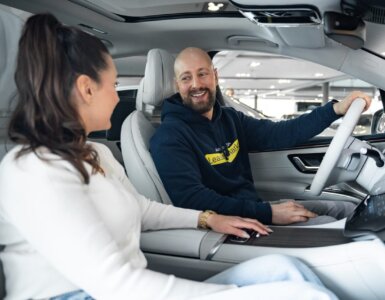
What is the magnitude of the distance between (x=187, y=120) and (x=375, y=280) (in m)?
1.09

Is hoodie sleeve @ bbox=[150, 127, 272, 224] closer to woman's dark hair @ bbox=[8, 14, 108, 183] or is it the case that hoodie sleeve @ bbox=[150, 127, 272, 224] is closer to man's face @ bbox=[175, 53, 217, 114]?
man's face @ bbox=[175, 53, 217, 114]

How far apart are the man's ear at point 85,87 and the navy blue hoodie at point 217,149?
824 millimetres

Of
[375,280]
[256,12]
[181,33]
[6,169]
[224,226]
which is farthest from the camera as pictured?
[181,33]

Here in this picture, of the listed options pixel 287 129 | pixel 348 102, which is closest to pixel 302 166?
pixel 287 129

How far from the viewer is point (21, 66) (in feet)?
3.09

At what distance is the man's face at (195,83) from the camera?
2059mm

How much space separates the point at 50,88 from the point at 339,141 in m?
1.16

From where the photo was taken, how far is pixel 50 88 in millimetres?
918

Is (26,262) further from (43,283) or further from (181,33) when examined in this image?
(181,33)

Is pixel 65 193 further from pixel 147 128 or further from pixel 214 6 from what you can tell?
pixel 214 6

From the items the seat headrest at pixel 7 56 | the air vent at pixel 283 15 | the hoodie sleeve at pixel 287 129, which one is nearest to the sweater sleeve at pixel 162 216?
the seat headrest at pixel 7 56

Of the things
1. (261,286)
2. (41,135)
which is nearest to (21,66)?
(41,135)

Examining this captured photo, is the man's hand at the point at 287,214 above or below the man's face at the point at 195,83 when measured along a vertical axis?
below

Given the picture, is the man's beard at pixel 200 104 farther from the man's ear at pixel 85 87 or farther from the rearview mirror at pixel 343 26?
the man's ear at pixel 85 87
